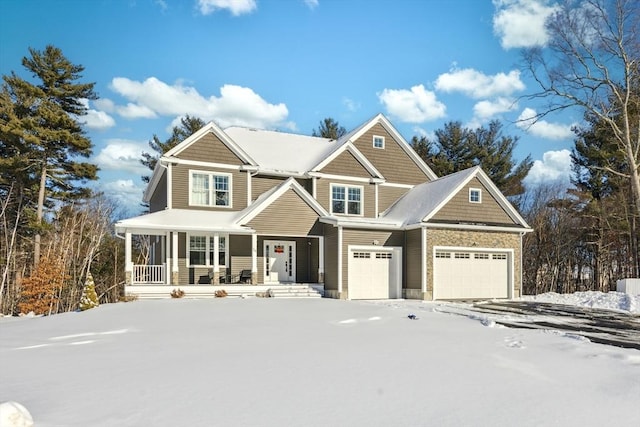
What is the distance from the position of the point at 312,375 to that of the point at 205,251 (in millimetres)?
14642

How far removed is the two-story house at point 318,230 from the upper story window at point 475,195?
0.05m

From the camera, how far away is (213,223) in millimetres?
19625

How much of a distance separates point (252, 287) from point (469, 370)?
13.1m

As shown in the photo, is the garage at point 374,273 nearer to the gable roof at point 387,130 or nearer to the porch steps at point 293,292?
the porch steps at point 293,292

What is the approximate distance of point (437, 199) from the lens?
20688 mm

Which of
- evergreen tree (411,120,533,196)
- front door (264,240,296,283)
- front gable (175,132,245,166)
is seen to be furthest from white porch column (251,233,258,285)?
evergreen tree (411,120,533,196)

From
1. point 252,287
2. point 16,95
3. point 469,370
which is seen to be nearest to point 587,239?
point 252,287

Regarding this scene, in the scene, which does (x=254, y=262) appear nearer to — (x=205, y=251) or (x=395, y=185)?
(x=205, y=251)

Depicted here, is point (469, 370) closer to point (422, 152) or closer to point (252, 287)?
point (252, 287)

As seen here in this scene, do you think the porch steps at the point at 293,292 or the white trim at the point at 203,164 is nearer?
the porch steps at the point at 293,292

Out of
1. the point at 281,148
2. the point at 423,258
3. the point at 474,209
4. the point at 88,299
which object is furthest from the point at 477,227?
the point at 88,299

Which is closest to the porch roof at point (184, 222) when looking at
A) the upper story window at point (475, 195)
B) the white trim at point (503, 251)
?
the white trim at point (503, 251)

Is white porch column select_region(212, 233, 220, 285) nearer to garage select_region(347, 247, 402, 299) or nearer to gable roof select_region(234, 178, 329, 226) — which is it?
gable roof select_region(234, 178, 329, 226)

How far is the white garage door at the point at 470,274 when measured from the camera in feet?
65.7
